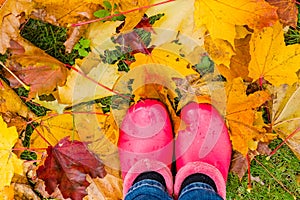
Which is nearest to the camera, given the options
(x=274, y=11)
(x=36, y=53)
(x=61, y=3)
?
(x=274, y=11)

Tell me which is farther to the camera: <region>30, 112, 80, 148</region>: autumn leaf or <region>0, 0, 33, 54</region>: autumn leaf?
<region>30, 112, 80, 148</region>: autumn leaf

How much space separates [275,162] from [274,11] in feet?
1.81

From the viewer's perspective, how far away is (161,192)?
4.38ft

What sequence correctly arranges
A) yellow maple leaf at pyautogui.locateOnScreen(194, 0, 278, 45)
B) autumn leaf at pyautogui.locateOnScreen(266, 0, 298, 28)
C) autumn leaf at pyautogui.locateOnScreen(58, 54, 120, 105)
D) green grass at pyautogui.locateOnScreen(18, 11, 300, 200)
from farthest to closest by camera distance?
green grass at pyautogui.locateOnScreen(18, 11, 300, 200) < autumn leaf at pyautogui.locateOnScreen(58, 54, 120, 105) < autumn leaf at pyautogui.locateOnScreen(266, 0, 298, 28) < yellow maple leaf at pyautogui.locateOnScreen(194, 0, 278, 45)

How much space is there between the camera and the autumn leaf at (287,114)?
1.34 meters

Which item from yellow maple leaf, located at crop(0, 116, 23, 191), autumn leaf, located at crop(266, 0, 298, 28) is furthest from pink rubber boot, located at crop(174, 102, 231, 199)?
yellow maple leaf, located at crop(0, 116, 23, 191)

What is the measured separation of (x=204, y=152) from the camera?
1469 millimetres

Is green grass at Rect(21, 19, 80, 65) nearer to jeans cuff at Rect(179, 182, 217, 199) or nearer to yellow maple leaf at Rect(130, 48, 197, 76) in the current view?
yellow maple leaf at Rect(130, 48, 197, 76)

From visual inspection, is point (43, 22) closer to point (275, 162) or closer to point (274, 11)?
point (274, 11)

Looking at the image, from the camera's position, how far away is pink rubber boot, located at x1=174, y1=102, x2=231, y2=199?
142cm

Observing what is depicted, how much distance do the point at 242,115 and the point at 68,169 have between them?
22.1 inches

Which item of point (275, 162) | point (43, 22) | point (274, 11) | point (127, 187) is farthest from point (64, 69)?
point (275, 162)

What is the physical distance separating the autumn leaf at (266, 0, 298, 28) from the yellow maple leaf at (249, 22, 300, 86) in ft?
0.22

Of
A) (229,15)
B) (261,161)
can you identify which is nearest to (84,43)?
(229,15)
